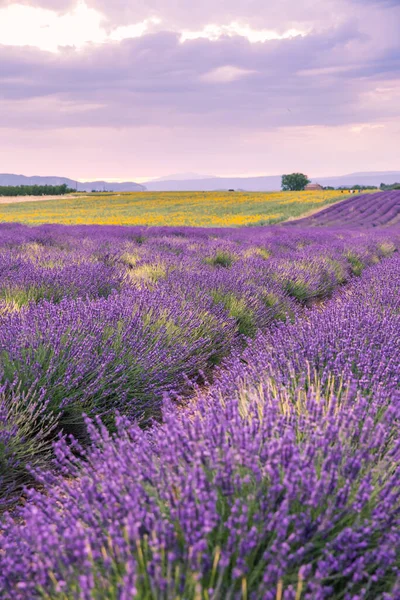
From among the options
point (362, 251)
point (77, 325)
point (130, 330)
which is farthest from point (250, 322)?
point (362, 251)

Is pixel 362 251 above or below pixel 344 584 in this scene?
above

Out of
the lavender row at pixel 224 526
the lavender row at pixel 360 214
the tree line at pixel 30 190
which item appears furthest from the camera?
the tree line at pixel 30 190

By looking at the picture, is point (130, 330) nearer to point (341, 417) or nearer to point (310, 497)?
point (341, 417)

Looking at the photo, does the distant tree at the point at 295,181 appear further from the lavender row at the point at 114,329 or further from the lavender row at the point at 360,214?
the lavender row at the point at 114,329

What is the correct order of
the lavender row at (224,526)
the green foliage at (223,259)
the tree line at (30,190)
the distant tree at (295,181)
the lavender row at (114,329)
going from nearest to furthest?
1. the lavender row at (224,526)
2. the lavender row at (114,329)
3. the green foliage at (223,259)
4. the tree line at (30,190)
5. the distant tree at (295,181)

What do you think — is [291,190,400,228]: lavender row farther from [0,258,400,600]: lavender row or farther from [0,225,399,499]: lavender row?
[0,258,400,600]: lavender row

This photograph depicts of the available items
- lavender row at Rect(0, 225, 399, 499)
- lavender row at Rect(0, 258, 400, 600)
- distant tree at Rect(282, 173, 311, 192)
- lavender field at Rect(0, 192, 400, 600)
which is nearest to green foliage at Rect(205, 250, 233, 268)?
lavender row at Rect(0, 225, 399, 499)

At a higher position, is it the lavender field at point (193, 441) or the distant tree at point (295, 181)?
the distant tree at point (295, 181)

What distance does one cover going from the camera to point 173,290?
15.8 ft

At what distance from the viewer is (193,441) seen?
142 cm

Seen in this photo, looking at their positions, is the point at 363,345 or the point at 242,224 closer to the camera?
the point at 363,345

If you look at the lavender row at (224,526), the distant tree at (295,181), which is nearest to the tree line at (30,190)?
the distant tree at (295,181)

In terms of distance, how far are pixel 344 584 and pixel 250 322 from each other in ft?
11.5

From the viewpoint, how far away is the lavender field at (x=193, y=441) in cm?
117
